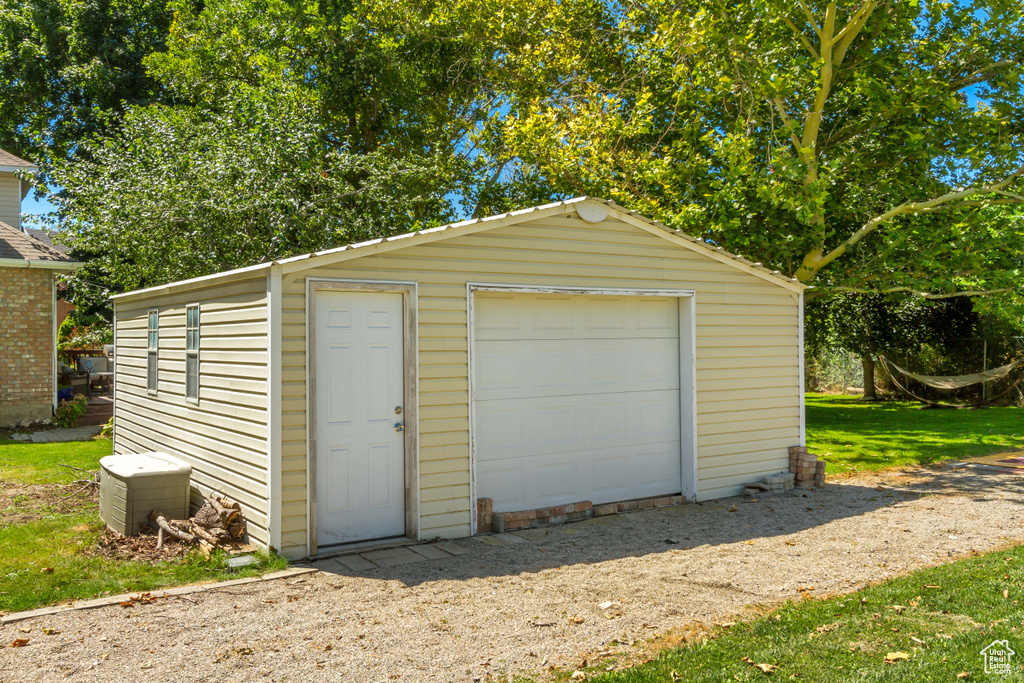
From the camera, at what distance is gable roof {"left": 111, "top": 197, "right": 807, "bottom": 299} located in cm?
624

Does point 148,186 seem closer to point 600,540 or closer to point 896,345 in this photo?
point 600,540

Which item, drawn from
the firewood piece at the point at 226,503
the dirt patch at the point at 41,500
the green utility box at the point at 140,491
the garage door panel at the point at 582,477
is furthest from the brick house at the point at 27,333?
the garage door panel at the point at 582,477

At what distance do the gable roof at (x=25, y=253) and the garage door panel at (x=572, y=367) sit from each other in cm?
1111

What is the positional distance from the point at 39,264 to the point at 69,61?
8.53 meters

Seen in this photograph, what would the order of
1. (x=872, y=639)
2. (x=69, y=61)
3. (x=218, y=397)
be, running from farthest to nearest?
(x=69, y=61)
(x=218, y=397)
(x=872, y=639)

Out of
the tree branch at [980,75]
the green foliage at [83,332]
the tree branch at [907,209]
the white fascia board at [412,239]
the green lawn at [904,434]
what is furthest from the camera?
the green foliage at [83,332]

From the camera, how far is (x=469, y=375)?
7082 millimetres

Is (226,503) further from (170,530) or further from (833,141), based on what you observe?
(833,141)

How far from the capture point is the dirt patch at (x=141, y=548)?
6152 mm

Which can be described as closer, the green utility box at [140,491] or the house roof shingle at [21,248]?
the green utility box at [140,491]

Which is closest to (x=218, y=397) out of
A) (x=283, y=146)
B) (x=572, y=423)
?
(x=572, y=423)

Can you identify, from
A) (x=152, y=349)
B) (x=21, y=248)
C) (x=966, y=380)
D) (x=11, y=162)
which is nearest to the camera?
(x=152, y=349)

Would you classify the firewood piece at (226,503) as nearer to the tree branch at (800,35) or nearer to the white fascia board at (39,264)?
the white fascia board at (39,264)

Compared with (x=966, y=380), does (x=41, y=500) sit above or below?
below
